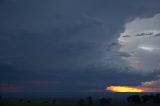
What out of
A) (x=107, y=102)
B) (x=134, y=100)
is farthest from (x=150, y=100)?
(x=107, y=102)

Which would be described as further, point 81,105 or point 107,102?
point 107,102

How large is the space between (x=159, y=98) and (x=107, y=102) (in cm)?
3528

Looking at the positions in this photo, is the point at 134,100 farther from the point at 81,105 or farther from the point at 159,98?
the point at 81,105

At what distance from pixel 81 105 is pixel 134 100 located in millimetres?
36925

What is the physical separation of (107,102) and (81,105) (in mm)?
22344

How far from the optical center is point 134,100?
183000 mm

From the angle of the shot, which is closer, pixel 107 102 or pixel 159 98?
pixel 159 98

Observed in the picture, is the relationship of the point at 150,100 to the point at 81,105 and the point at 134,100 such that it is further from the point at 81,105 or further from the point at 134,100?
the point at 81,105

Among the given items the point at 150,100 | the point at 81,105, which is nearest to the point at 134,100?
the point at 150,100

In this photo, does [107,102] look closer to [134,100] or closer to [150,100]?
[134,100]

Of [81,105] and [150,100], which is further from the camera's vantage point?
[150,100]

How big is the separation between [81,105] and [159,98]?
1993 inches

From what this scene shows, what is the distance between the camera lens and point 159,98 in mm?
174500

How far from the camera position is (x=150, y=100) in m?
190
